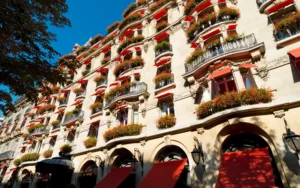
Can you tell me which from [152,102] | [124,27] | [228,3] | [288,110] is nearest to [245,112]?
[288,110]

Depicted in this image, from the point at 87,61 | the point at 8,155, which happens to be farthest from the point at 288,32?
the point at 8,155

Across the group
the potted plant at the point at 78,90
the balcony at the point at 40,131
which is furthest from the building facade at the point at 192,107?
the balcony at the point at 40,131

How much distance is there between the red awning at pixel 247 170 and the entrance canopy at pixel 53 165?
1183 cm

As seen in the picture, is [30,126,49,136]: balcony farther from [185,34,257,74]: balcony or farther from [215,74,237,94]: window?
[215,74,237,94]: window

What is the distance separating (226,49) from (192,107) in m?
3.99

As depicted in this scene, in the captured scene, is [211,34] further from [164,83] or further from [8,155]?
[8,155]

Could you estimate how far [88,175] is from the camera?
14.2 m

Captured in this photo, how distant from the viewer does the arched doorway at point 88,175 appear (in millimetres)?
13633

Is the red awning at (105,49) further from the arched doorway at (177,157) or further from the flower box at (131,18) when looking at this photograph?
the arched doorway at (177,157)

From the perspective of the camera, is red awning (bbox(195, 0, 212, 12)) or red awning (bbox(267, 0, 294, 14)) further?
→ red awning (bbox(195, 0, 212, 12))

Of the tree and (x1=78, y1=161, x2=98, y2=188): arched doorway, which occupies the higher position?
the tree

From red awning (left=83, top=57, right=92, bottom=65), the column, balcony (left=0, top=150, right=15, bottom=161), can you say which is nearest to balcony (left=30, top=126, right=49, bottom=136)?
balcony (left=0, top=150, right=15, bottom=161)

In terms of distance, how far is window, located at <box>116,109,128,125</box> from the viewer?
14.2m

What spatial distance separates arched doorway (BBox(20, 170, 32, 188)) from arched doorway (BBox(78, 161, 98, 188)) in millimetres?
8977
